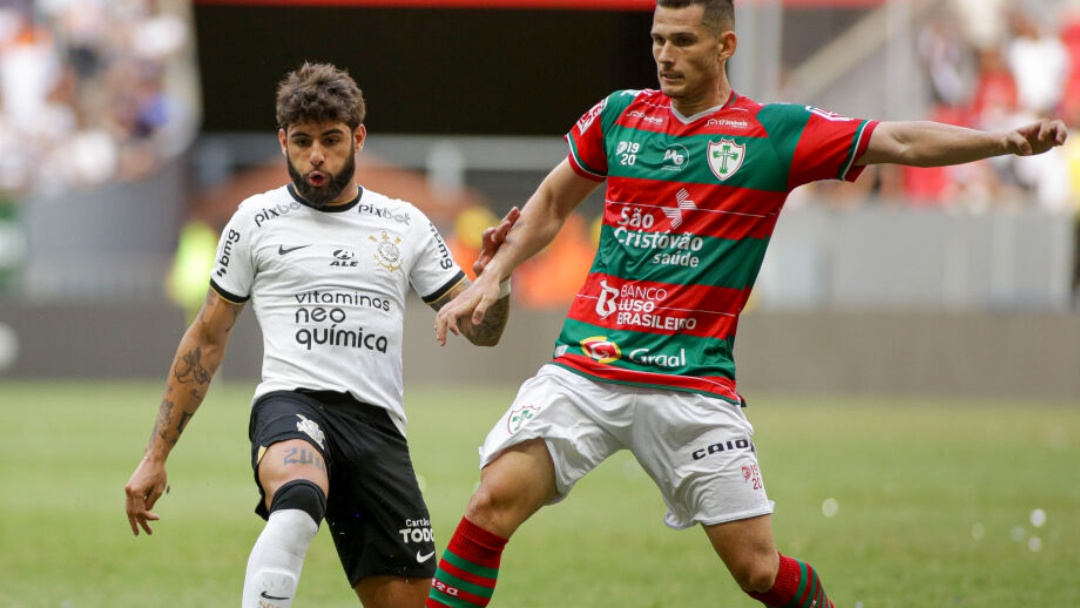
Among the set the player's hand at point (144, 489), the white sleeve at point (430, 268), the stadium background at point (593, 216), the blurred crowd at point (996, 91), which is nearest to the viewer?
the player's hand at point (144, 489)

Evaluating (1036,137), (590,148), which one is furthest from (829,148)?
(590,148)

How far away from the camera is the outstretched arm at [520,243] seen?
582 cm

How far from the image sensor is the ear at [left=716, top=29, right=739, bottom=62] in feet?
18.9

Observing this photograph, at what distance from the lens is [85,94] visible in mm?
25906

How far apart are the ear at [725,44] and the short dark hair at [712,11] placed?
24 millimetres

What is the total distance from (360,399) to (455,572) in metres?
0.81

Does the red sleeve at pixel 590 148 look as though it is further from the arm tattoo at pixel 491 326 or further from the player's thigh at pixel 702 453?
the player's thigh at pixel 702 453

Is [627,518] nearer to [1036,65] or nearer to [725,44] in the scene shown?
[725,44]

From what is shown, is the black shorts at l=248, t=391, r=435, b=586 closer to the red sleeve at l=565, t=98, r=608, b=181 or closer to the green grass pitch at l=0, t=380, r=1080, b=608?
the red sleeve at l=565, t=98, r=608, b=181

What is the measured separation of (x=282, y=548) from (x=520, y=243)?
1.41 meters

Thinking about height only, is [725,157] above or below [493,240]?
above

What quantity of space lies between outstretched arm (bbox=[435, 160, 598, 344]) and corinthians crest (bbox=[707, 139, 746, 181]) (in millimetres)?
527

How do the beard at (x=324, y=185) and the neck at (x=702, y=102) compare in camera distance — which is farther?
the beard at (x=324, y=185)

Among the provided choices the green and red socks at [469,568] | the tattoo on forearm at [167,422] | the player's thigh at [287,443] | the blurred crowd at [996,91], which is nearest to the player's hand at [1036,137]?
the green and red socks at [469,568]
